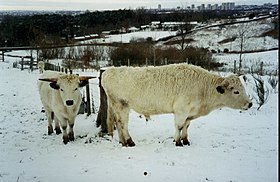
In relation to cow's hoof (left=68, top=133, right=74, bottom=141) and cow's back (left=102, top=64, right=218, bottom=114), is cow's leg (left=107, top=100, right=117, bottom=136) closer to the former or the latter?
cow's back (left=102, top=64, right=218, bottom=114)

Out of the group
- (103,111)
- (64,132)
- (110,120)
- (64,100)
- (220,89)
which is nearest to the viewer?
(220,89)

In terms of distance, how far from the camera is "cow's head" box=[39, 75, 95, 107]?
18.5 ft

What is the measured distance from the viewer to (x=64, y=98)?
5688 mm

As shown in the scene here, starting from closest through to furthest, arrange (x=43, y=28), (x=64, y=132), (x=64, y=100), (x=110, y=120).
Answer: (x=64, y=100)
(x=64, y=132)
(x=110, y=120)
(x=43, y=28)

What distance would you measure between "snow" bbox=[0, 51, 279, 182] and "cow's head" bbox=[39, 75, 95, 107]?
0.82 metres

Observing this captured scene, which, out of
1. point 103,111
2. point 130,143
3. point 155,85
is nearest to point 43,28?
point 103,111

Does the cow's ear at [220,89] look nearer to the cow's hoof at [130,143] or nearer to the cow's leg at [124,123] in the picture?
the cow's leg at [124,123]

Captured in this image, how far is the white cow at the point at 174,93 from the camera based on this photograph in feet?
17.9

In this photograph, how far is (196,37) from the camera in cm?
2770

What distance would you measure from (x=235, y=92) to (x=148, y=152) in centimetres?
187

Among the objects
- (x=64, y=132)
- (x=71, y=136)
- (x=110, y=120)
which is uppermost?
(x=110, y=120)

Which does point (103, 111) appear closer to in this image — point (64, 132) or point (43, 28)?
point (64, 132)

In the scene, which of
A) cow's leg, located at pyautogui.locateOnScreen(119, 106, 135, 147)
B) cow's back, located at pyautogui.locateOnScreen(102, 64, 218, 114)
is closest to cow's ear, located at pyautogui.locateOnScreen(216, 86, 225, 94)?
cow's back, located at pyautogui.locateOnScreen(102, 64, 218, 114)

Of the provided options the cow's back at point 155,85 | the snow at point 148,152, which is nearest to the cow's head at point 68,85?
the cow's back at point 155,85
